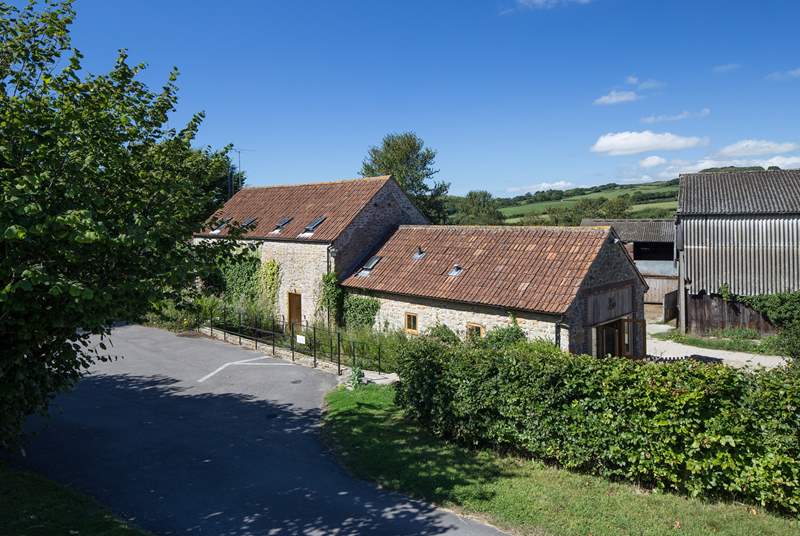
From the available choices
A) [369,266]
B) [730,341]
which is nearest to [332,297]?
[369,266]

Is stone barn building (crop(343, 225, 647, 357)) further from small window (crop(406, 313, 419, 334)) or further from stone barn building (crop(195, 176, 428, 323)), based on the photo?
stone barn building (crop(195, 176, 428, 323))

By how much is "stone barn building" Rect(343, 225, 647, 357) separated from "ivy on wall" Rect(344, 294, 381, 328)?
29 centimetres

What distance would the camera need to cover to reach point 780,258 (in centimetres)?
2647

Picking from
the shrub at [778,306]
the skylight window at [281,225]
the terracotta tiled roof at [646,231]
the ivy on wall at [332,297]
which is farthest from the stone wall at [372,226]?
the terracotta tiled roof at [646,231]

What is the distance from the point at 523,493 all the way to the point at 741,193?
2661 centimetres

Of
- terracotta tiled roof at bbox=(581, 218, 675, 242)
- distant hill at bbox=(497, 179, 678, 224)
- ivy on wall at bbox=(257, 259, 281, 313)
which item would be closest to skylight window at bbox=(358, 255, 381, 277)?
ivy on wall at bbox=(257, 259, 281, 313)

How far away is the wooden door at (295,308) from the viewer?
81.2ft

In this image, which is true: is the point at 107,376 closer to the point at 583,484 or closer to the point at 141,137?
the point at 141,137

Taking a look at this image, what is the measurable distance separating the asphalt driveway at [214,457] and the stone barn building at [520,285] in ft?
15.6

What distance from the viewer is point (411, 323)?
20.6 metres

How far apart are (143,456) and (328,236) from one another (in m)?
13.6

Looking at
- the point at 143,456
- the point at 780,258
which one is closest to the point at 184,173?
the point at 143,456

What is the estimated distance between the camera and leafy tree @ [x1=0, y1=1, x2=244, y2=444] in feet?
21.1

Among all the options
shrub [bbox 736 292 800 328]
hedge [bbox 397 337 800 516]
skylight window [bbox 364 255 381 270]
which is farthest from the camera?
shrub [bbox 736 292 800 328]
